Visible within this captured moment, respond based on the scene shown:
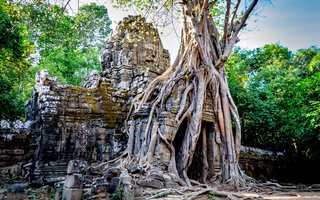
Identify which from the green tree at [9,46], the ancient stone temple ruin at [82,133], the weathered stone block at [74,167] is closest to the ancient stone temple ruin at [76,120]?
the ancient stone temple ruin at [82,133]

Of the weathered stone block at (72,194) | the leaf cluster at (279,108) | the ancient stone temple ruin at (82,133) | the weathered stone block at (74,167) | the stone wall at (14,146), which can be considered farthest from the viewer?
the leaf cluster at (279,108)

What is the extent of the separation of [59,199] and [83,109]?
3.01 meters

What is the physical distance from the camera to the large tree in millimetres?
5527

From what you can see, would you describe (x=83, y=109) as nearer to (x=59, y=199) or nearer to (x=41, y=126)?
(x=41, y=126)

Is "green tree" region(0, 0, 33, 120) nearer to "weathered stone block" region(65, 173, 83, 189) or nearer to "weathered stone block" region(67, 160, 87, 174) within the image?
"weathered stone block" region(67, 160, 87, 174)

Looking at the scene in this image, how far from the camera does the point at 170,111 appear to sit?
5656mm

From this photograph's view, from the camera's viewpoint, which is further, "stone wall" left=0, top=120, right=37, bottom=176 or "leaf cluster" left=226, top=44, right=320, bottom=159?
"leaf cluster" left=226, top=44, right=320, bottom=159

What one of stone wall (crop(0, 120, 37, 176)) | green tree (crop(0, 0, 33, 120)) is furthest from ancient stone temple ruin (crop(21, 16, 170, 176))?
green tree (crop(0, 0, 33, 120))

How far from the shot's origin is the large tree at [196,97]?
5.53m

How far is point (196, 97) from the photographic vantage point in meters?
6.07

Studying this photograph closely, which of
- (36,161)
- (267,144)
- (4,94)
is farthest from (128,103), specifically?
(267,144)

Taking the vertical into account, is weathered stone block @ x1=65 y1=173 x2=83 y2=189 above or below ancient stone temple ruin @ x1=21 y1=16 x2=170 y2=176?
below

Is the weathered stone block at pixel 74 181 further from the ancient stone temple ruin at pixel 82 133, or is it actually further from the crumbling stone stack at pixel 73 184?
the ancient stone temple ruin at pixel 82 133

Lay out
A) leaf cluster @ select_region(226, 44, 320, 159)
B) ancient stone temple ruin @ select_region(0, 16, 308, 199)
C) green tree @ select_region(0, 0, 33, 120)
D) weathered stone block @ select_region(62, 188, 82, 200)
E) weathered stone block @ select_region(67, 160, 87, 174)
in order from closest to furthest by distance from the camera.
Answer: weathered stone block @ select_region(62, 188, 82, 200) < weathered stone block @ select_region(67, 160, 87, 174) < ancient stone temple ruin @ select_region(0, 16, 308, 199) < green tree @ select_region(0, 0, 33, 120) < leaf cluster @ select_region(226, 44, 320, 159)
